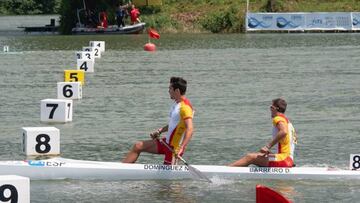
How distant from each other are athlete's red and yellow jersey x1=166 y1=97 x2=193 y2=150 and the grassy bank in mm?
56167

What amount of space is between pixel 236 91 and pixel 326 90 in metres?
2.87

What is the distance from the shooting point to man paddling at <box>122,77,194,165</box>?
625 inches

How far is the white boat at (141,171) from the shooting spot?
1634cm

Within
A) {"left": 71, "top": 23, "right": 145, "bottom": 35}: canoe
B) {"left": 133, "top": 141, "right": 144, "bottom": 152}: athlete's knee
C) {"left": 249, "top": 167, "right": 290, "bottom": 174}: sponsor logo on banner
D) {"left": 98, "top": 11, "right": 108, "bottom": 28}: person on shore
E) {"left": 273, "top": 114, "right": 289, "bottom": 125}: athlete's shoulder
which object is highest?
{"left": 98, "top": 11, "right": 108, "bottom": 28}: person on shore

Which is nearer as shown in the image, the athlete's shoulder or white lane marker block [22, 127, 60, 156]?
the athlete's shoulder

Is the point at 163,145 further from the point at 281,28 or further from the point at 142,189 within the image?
the point at 281,28

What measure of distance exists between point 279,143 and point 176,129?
163 centimetres

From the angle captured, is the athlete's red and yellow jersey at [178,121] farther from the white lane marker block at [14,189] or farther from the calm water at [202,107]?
the white lane marker block at [14,189]

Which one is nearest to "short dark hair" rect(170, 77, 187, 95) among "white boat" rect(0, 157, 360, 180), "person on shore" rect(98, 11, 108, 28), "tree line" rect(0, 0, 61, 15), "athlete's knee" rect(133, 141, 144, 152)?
"athlete's knee" rect(133, 141, 144, 152)

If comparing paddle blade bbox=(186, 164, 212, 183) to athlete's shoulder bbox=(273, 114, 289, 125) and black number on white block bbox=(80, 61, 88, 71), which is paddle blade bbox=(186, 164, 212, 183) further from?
black number on white block bbox=(80, 61, 88, 71)

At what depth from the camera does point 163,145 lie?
1636 cm

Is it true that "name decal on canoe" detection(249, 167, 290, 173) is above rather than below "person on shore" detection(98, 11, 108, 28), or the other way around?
below

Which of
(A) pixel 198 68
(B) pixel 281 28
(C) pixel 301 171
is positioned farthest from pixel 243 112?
(B) pixel 281 28

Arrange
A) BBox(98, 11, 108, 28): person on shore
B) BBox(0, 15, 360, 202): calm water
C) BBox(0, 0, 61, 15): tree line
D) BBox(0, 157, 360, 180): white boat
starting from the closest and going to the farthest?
BBox(0, 15, 360, 202): calm water, BBox(0, 157, 360, 180): white boat, BBox(98, 11, 108, 28): person on shore, BBox(0, 0, 61, 15): tree line
